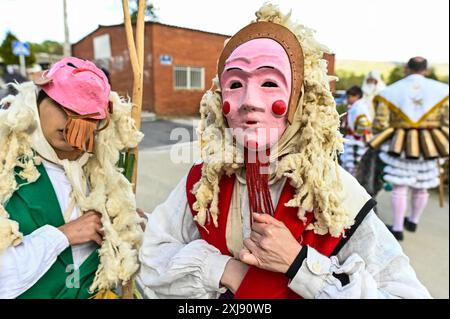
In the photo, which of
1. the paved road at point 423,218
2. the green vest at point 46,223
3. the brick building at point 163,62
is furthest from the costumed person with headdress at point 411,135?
the green vest at point 46,223

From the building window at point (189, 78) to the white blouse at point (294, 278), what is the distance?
352 mm

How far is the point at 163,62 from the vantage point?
1.17 metres

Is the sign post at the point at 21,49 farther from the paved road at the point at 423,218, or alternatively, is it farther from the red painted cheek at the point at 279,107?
the red painted cheek at the point at 279,107

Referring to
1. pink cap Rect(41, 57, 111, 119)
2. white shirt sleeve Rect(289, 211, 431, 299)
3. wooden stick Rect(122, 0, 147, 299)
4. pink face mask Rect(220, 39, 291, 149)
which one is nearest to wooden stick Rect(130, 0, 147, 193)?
wooden stick Rect(122, 0, 147, 299)

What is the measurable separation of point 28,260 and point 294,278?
0.69m

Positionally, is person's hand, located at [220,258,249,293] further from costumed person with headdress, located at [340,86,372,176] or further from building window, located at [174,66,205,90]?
costumed person with headdress, located at [340,86,372,176]

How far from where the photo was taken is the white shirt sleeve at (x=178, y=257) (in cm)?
→ 81

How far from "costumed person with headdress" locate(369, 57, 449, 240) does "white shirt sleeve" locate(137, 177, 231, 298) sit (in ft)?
7.20

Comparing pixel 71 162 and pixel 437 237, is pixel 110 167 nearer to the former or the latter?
pixel 71 162

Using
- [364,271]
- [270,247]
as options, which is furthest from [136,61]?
[364,271]

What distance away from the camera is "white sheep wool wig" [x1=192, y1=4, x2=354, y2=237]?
77cm

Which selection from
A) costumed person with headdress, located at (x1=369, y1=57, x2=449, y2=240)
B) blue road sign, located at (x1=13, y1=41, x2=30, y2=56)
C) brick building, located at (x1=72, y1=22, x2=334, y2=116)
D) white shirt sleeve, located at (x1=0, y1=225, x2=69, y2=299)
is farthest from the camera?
costumed person with headdress, located at (x1=369, y1=57, x2=449, y2=240)

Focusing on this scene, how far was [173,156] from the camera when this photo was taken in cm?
111
